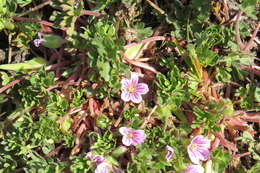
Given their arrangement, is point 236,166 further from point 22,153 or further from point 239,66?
point 22,153

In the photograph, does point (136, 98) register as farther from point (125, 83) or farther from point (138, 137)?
point (138, 137)

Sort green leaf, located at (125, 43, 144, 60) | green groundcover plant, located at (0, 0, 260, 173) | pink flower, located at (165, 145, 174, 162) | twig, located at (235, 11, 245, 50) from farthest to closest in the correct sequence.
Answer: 1. green leaf, located at (125, 43, 144, 60)
2. twig, located at (235, 11, 245, 50)
3. green groundcover plant, located at (0, 0, 260, 173)
4. pink flower, located at (165, 145, 174, 162)

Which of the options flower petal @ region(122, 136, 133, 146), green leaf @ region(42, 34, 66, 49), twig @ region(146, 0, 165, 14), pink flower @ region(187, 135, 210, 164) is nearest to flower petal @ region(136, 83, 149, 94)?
flower petal @ region(122, 136, 133, 146)

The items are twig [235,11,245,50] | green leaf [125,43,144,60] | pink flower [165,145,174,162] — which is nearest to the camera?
pink flower [165,145,174,162]

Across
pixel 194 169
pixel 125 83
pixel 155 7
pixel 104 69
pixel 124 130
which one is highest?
pixel 155 7

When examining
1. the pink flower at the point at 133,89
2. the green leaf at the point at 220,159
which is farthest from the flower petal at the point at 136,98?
the green leaf at the point at 220,159

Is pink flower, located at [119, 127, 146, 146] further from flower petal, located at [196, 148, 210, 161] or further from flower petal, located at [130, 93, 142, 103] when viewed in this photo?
flower petal, located at [196, 148, 210, 161]

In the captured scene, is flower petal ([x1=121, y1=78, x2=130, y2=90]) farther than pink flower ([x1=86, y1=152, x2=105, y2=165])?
Yes

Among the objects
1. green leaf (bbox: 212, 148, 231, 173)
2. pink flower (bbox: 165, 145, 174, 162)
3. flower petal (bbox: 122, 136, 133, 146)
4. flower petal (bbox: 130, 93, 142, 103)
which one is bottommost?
green leaf (bbox: 212, 148, 231, 173)

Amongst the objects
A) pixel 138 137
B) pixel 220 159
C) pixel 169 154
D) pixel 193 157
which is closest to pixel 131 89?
pixel 138 137
